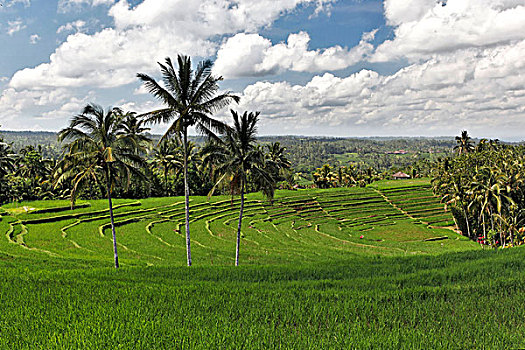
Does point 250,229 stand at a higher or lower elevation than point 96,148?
lower

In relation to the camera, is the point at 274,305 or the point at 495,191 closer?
the point at 274,305

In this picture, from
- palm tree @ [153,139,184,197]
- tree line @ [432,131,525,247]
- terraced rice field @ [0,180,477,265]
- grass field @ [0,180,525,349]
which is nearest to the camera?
grass field @ [0,180,525,349]

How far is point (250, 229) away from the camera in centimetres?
3803

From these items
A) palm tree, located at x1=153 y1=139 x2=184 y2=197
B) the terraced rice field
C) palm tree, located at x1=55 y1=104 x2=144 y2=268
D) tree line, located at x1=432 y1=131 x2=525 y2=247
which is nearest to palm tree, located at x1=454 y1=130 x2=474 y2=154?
the terraced rice field

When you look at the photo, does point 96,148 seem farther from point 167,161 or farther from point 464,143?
point 464,143

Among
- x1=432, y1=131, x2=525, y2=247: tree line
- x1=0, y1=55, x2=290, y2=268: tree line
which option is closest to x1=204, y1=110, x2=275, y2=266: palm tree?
x1=0, y1=55, x2=290, y2=268: tree line

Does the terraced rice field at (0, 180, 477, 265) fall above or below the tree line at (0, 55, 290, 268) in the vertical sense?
below

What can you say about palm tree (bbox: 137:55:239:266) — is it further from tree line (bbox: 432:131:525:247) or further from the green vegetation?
tree line (bbox: 432:131:525:247)

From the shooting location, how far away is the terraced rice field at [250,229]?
80.3 ft

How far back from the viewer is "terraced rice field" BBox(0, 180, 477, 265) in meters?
24.5

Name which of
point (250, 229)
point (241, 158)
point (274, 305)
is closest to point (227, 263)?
point (241, 158)

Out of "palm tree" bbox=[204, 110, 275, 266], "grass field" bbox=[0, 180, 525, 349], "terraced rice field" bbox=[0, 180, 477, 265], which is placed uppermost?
→ "palm tree" bbox=[204, 110, 275, 266]

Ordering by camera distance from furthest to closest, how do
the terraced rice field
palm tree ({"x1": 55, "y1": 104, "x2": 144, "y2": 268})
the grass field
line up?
the terraced rice field, palm tree ({"x1": 55, "y1": 104, "x2": 144, "y2": 268}), the grass field

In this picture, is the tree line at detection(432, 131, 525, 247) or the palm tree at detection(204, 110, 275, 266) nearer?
the palm tree at detection(204, 110, 275, 266)
